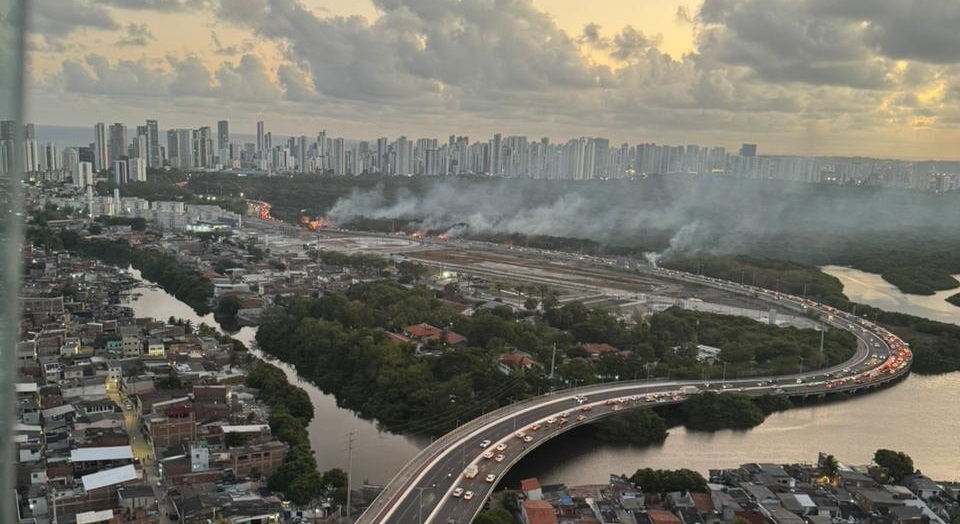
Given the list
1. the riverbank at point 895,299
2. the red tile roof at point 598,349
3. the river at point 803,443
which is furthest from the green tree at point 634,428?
the riverbank at point 895,299

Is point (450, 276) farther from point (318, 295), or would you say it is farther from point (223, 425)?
point (223, 425)

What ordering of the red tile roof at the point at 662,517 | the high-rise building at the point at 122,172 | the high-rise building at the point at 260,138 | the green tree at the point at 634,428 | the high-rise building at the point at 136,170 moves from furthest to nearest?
the high-rise building at the point at 260,138, the high-rise building at the point at 136,170, the high-rise building at the point at 122,172, the green tree at the point at 634,428, the red tile roof at the point at 662,517

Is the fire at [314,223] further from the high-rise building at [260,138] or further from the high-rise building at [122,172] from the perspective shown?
the high-rise building at [260,138]

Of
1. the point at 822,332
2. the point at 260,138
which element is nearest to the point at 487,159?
the point at 260,138

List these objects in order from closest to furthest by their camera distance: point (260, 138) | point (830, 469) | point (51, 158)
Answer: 1. point (830, 469)
2. point (51, 158)
3. point (260, 138)

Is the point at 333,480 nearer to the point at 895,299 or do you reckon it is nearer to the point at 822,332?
the point at 822,332

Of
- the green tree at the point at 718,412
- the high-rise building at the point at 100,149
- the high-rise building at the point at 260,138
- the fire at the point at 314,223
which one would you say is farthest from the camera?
the high-rise building at the point at 260,138

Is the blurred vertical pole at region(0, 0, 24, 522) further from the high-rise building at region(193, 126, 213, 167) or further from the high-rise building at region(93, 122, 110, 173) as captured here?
the high-rise building at region(193, 126, 213, 167)
